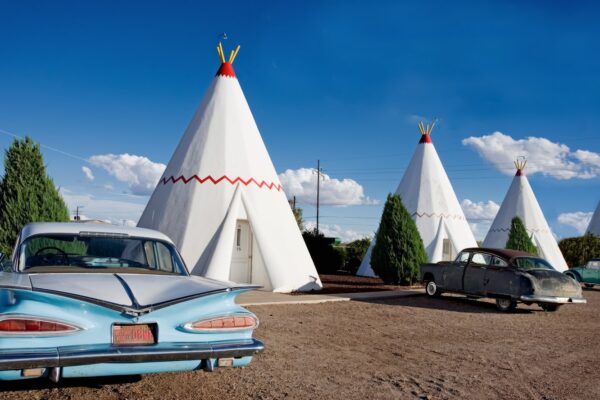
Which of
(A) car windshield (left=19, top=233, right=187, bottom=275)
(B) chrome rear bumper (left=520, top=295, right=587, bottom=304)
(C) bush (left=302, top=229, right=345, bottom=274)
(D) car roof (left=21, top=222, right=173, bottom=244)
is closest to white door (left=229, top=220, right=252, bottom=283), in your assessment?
(B) chrome rear bumper (left=520, top=295, right=587, bottom=304)

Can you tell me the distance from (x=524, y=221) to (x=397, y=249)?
521 inches

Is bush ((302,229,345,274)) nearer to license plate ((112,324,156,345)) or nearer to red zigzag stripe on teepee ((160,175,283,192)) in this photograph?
red zigzag stripe on teepee ((160,175,283,192))

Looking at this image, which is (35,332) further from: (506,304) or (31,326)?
(506,304)

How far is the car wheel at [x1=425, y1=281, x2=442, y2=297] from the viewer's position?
12.0 m

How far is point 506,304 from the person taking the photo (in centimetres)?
1018

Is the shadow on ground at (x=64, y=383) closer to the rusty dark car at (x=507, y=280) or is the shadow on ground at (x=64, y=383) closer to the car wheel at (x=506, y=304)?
the rusty dark car at (x=507, y=280)

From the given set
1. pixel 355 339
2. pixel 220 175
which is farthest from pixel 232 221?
pixel 355 339

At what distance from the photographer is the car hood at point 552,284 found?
9.69m

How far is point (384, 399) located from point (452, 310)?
6.39 metres

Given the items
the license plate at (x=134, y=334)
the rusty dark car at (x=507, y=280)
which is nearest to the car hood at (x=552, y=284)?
the rusty dark car at (x=507, y=280)

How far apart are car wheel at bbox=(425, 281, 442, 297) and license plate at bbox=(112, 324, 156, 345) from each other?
9.60m

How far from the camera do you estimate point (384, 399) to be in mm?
4105

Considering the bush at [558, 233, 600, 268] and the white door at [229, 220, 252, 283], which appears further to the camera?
the bush at [558, 233, 600, 268]

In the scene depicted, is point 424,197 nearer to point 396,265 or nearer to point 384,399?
point 396,265
